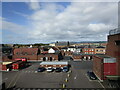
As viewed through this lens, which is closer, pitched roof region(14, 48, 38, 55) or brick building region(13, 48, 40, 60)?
brick building region(13, 48, 40, 60)

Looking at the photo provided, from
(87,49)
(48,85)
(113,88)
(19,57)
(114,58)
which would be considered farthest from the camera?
(87,49)

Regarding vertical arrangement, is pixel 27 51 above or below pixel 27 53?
above

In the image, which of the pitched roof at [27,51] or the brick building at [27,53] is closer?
the brick building at [27,53]

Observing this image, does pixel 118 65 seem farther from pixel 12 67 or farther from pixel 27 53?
pixel 27 53

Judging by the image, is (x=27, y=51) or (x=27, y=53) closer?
(x=27, y=53)

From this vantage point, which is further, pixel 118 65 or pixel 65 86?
pixel 118 65

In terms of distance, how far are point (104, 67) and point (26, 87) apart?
19.3m

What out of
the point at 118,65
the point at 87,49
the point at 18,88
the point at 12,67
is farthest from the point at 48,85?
the point at 87,49

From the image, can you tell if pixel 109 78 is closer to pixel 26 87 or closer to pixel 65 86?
pixel 65 86

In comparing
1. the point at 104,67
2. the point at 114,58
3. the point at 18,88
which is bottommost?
the point at 18,88

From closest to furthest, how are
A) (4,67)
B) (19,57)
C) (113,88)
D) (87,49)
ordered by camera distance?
(113,88), (4,67), (19,57), (87,49)

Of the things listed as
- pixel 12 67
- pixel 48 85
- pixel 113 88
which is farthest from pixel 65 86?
pixel 12 67

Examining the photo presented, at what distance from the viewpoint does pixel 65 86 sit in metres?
25.6

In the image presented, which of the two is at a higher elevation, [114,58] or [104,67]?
[114,58]
